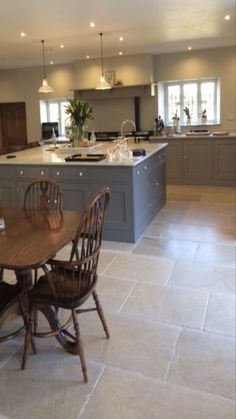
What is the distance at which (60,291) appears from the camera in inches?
83.8

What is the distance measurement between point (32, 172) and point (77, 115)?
107 cm

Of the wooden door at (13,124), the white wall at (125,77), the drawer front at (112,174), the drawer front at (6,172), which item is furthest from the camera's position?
the wooden door at (13,124)

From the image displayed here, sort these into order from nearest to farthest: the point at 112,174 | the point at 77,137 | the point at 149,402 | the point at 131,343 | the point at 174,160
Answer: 1. the point at 149,402
2. the point at 131,343
3. the point at 112,174
4. the point at 77,137
5. the point at 174,160

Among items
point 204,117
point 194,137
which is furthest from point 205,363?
point 204,117

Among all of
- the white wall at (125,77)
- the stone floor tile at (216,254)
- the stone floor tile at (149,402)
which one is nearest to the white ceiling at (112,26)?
the white wall at (125,77)

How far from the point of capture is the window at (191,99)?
7.99 meters

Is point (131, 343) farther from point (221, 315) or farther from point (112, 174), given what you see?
point (112, 174)

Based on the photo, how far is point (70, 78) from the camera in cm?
875

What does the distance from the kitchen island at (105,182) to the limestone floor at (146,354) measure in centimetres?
58

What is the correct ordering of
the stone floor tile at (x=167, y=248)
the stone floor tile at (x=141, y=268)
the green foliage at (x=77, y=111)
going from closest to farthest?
the stone floor tile at (x=141, y=268) < the stone floor tile at (x=167, y=248) < the green foliage at (x=77, y=111)

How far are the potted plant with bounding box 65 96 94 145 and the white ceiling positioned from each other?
1061 millimetres

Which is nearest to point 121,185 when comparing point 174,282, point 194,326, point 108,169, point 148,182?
point 108,169

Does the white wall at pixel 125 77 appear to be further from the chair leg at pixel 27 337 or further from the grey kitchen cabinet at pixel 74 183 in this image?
the chair leg at pixel 27 337

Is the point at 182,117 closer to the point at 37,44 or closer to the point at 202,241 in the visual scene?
the point at 37,44
